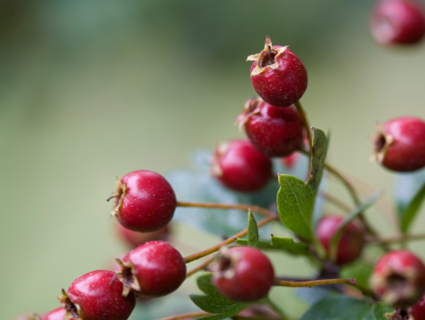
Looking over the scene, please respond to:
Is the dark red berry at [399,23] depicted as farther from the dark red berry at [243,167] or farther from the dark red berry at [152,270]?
the dark red berry at [152,270]

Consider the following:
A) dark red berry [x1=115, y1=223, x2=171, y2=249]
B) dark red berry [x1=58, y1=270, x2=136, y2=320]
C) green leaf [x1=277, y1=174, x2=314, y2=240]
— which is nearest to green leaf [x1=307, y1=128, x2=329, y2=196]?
green leaf [x1=277, y1=174, x2=314, y2=240]

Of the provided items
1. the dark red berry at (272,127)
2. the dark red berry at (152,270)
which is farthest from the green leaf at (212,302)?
the dark red berry at (272,127)

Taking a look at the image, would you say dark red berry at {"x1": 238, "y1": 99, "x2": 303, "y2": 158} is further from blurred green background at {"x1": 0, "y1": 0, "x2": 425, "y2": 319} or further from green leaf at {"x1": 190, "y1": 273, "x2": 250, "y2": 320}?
blurred green background at {"x1": 0, "y1": 0, "x2": 425, "y2": 319}

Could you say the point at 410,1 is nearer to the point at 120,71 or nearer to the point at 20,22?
the point at 120,71

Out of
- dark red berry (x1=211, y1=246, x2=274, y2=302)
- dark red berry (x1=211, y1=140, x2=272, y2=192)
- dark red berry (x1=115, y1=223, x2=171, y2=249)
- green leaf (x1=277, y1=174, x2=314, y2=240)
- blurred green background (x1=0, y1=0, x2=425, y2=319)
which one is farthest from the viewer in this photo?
blurred green background (x1=0, y1=0, x2=425, y2=319)

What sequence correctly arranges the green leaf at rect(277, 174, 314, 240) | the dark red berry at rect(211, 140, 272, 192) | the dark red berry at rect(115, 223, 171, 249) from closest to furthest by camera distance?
the green leaf at rect(277, 174, 314, 240) < the dark red berry at rect(211, 140, 272, 192) < the dark red berry at rect(115, 223, 171, 249)

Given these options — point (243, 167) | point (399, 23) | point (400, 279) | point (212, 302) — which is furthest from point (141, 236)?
point (399, 23)
